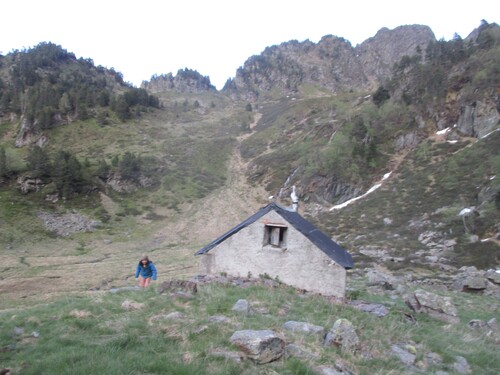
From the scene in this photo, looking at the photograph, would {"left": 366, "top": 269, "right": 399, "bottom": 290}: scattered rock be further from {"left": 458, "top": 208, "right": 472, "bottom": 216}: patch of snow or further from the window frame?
{"left": 458, "top": 208, "right": 472, "bottom": 216}: patch of snow

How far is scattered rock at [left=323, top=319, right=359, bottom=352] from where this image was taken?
8399 mm

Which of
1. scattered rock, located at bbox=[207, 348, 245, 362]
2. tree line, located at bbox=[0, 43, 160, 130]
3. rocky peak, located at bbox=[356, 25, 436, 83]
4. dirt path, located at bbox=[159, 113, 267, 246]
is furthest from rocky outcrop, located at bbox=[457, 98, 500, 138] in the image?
rocky peak, located at bbox=[356, 25, 436, 83]

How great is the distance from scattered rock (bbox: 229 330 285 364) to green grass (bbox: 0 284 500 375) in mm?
160

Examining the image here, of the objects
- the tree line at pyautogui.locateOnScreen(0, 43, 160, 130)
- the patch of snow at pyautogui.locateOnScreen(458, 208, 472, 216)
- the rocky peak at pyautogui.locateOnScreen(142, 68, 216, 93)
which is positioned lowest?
the patch of snow at pyautogui.locateOnScreen(458, 208, 472, 216)

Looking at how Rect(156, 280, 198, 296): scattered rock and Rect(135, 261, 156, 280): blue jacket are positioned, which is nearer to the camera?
Rect(156, 280, 198, 296): scattered rock

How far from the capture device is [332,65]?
176125 millimetres

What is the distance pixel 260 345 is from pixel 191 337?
170cm

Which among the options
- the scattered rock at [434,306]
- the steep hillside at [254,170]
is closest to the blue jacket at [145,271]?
the steep hillside at [254,170]

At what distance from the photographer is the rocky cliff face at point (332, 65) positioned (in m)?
167

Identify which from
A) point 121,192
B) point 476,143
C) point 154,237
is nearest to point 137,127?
point 121,192

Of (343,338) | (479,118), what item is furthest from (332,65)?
(343,338)

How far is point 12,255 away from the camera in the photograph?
117ft

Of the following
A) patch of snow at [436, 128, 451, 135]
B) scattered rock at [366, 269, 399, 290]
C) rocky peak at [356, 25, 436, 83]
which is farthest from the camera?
rocky peak at [356, 25, 436, 83]

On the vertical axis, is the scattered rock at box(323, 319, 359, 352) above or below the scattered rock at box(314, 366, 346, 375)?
above
